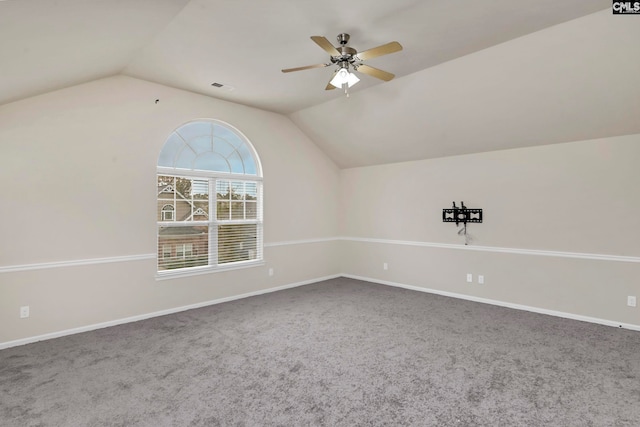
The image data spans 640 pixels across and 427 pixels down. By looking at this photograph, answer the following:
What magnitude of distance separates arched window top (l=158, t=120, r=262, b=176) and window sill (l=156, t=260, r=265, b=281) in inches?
57.3

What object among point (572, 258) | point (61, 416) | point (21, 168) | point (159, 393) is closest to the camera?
point (61, 416)

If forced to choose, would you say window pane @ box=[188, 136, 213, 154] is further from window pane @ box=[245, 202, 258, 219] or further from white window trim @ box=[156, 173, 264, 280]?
window pane @ box=[245, 202, 258, 219]

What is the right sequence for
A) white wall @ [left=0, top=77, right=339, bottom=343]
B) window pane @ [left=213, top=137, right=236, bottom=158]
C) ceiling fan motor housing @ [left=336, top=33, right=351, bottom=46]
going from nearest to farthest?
ceiling fan motor housing @ [left=336, top=33, right=351, bottom=46] → white wall @ [left=0, top=77, right=339, bottom=343] → window pane @ [left=213, top=137, right=236, bottom=158]

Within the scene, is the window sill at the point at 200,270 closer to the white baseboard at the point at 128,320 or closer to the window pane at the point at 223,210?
the white baseboard at the point at 128,320

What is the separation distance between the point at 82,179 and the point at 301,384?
3328mm

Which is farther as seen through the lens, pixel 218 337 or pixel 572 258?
pixel 572 258

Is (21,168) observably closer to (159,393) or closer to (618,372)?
(159,393)

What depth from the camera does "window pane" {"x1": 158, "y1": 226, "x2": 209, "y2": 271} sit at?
4489 millimetres

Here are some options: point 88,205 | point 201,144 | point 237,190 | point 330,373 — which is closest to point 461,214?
point 330,373

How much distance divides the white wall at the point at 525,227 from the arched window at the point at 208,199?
2389mm

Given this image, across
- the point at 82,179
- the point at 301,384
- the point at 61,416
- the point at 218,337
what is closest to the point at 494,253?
the point at 301,384

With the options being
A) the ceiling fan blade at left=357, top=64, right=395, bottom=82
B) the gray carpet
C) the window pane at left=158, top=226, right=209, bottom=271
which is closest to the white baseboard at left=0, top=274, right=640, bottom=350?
the gray carpet

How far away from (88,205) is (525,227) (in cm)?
565

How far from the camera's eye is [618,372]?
2830 millimetres
